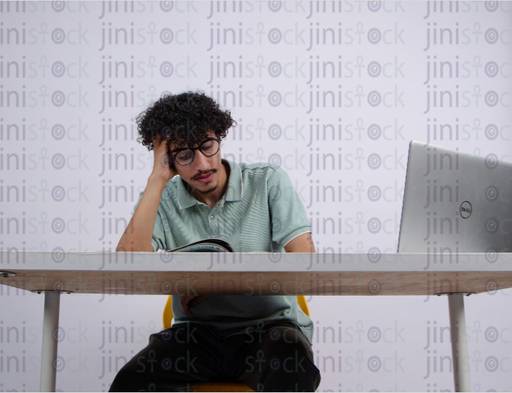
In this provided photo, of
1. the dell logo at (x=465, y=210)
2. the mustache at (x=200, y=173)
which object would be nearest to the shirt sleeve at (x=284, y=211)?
the mustache at (x=200, y=173)

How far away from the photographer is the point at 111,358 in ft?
6.24

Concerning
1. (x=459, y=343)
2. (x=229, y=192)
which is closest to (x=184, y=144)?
(x=229, y=192)

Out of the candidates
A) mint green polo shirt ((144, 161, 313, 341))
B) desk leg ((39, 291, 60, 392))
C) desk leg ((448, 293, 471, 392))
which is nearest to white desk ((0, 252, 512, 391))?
desk leg ((39, 291, 60, 392))

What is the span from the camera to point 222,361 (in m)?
1.11

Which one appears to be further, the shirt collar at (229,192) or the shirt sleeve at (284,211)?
the shirt collar at (229,192)

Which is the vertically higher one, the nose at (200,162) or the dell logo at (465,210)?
the nose at (200,162)

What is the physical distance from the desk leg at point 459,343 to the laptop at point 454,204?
0.74ft

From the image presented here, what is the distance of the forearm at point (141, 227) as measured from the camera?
1186 mm

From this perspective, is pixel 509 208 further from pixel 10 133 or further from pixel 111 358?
pixel 10 133

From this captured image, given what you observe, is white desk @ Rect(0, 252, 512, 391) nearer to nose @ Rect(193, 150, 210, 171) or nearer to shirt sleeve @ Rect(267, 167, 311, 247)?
shirt sleeve @ Rect(267, 167, 311, 247)

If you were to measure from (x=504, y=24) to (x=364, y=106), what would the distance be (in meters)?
0.80

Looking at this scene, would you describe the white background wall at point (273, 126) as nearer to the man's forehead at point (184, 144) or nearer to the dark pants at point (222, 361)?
the man's forehead at point (184, 144)

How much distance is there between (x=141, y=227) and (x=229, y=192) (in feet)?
0.93

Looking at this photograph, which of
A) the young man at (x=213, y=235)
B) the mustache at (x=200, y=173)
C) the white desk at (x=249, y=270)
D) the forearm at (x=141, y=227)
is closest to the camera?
the white desk at (x=249, y=270)
